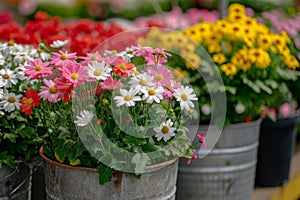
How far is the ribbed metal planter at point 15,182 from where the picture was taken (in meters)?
1.69

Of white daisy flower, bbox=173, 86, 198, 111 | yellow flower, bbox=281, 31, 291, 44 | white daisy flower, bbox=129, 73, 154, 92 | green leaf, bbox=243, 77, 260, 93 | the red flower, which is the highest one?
white daisy flower, bbox=129, 73, 154, 92

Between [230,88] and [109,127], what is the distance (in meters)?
0.77

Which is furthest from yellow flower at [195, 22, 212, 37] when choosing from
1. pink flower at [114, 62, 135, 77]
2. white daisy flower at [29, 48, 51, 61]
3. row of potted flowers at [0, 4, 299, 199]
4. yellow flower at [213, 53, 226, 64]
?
pink flower at [114, 62, 135, 77]

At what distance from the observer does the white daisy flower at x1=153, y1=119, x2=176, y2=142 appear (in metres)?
1.48

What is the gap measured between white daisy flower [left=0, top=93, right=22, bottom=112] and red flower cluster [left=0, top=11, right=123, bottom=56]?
52cm

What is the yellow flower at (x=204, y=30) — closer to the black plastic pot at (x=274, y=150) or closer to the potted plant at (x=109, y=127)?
the black plastic pot at (x=274, y=150)

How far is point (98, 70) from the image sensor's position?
148 centimetres

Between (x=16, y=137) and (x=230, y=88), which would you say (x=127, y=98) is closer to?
(x=16, y=137)

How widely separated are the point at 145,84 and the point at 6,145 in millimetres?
520

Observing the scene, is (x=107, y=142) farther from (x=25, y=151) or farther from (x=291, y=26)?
(x=291, y=26)

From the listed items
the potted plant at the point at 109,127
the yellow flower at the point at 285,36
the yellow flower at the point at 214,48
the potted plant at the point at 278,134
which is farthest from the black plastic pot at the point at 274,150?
the potted plant at the point at 109,127

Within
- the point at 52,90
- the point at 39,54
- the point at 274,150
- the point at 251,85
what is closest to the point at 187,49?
the point at 251,85

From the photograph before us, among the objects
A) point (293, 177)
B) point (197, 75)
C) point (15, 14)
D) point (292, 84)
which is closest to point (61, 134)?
point (197, 75)

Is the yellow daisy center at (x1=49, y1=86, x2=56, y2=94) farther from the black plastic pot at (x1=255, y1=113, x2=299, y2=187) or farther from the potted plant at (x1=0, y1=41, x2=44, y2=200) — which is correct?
the black plastic pot at (x1=255, y1=113, x2=299, y2=187)
